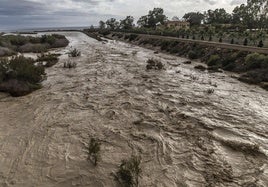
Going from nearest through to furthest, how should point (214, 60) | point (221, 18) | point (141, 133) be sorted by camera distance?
point (141, 133) < point (214, 60) < point (221, 18)

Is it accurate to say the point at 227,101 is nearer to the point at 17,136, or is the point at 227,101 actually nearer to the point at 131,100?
the point at 131,100

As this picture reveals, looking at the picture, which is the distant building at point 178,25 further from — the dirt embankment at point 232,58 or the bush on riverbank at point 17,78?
the bush on riverbank at point 17,78

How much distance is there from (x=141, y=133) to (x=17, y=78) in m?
10.6

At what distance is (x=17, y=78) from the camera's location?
17.2m

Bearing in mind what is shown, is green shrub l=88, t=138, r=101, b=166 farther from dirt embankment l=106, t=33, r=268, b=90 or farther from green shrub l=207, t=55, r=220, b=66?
green shrub l=207, t=55, r=220, b=66

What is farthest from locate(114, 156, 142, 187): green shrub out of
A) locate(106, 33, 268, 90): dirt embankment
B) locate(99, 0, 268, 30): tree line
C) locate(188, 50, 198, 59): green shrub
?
locate(99, 0, 268, 30): tree line

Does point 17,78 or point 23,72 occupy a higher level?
point 23,72

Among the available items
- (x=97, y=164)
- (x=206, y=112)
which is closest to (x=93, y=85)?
(x=206, y=112)

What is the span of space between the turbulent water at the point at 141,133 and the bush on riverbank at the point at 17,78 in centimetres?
63

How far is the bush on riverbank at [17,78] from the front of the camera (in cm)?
1627

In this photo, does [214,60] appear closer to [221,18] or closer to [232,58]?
[232,58]

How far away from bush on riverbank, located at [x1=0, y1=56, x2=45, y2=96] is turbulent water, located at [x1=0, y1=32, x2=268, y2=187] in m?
0.63

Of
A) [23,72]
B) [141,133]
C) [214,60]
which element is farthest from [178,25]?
[141,133]

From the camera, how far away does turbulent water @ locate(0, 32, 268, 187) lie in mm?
7738
